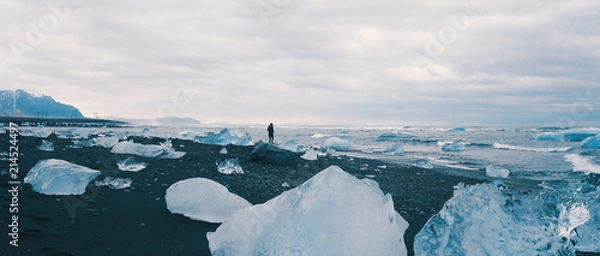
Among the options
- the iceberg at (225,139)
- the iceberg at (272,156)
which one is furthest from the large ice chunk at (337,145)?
the iceberg at (272,156)

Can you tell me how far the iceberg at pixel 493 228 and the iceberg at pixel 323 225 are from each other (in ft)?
0.97

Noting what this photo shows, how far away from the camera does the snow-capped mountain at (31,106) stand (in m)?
164

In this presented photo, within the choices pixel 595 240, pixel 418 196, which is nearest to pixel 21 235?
pixel 595 240

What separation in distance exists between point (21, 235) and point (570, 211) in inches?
186

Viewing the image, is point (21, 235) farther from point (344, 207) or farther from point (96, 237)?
point (344, 207)

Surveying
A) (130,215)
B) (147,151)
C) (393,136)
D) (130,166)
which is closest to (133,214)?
(130,215)

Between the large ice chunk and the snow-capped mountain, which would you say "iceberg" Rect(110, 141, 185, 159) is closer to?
the large ice chunk

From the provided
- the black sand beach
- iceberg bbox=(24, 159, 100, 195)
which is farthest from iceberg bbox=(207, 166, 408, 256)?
iceberg bbox=(24, 159, 100, 195)

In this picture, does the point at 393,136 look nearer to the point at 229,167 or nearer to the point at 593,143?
the point at 593,143

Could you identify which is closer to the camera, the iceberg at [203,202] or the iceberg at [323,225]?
the iceberg at [323,225]

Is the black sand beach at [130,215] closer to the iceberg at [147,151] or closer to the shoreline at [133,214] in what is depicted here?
the shoreline at [133,214]

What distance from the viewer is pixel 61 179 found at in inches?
186

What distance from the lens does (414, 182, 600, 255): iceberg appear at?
2.68 metres

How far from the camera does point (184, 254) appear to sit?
3.16 metres
